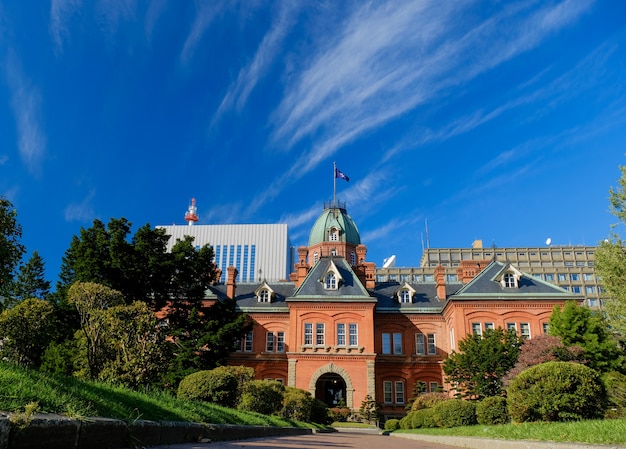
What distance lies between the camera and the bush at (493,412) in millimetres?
15805

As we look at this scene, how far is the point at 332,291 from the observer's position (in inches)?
1631

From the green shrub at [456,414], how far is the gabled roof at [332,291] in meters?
21.1

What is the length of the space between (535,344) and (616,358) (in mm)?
4891

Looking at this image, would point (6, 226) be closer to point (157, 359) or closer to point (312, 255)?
point (157, 359)

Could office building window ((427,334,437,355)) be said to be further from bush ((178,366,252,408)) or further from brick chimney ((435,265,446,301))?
bush ((178,366,252,408))

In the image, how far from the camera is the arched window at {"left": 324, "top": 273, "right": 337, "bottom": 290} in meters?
41.8

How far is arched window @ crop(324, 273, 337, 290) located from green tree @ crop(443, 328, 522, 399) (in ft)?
45.5

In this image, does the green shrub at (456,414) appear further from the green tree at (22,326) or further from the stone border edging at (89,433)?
the green tree at (22,326)

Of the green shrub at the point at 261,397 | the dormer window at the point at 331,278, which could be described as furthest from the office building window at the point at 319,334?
the green shrub at the point at 261,397

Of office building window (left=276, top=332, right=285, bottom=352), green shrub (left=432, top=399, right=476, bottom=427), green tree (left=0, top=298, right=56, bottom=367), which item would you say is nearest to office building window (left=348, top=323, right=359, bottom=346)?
office building window (left=276, top=332, right=285, bottom=352)

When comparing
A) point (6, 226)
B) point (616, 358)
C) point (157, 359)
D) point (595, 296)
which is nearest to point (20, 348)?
point (6, 226)

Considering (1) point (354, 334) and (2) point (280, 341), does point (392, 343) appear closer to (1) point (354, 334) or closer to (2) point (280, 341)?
(1) point (354, 334)

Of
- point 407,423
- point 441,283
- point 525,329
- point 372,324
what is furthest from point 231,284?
point 525,329

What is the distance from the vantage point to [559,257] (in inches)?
4033
